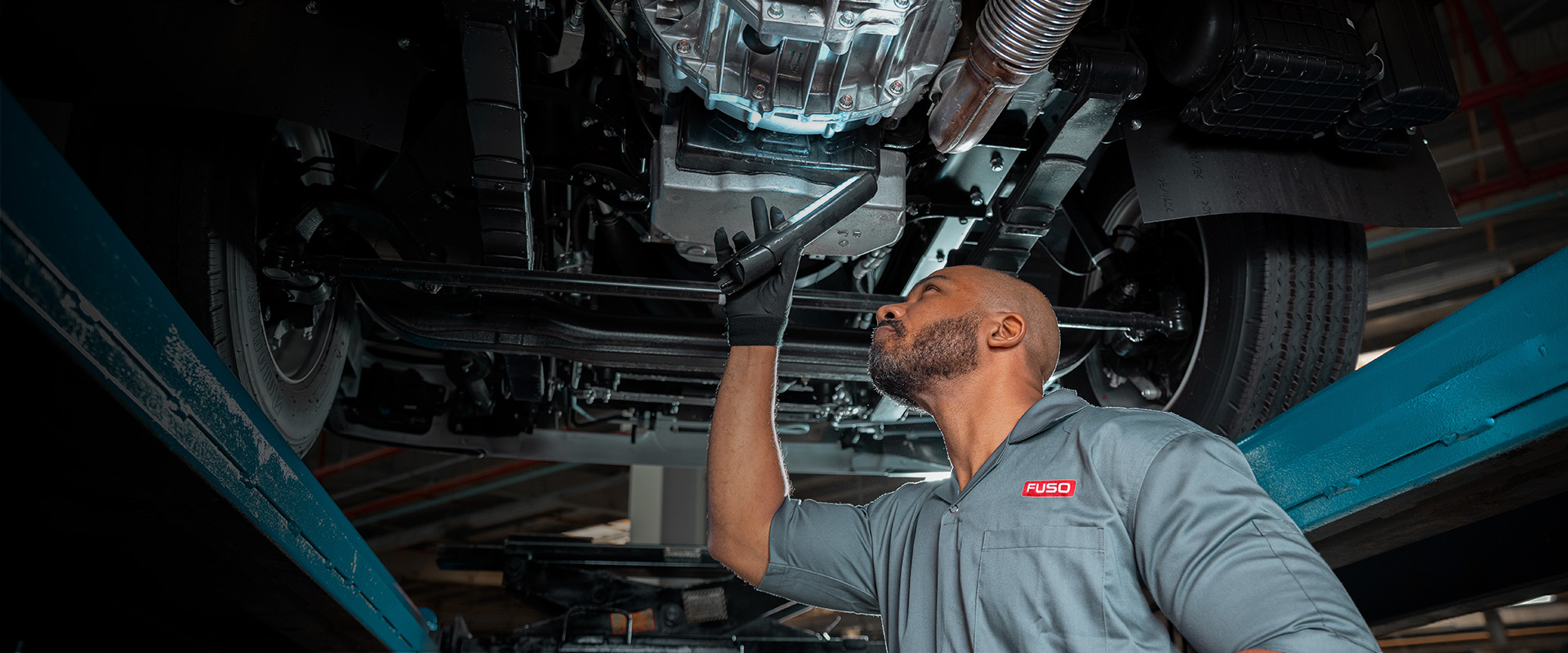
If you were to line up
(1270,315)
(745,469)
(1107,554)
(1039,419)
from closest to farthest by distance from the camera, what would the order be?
(1107,554) < (1039,419) < (745,469) < (1270,315)

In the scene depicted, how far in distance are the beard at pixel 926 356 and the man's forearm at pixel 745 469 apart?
0.21 metres

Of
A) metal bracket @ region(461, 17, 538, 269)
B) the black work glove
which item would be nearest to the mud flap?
the black work glove

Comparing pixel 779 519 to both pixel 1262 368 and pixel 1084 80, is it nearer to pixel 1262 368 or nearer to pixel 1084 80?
pixel 1084 80

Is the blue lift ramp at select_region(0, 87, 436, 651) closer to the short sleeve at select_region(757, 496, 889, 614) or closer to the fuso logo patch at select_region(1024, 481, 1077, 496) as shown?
the short sleeve at select_region(757, 496, 889, 614)

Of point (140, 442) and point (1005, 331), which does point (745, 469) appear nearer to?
point (1005, 331)

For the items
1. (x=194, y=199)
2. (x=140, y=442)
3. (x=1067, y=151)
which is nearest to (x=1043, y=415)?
(x=1067, y=151)

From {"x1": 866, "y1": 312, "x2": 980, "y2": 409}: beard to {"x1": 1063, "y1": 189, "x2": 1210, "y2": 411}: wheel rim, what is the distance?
0.87m

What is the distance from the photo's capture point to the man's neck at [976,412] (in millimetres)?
1479

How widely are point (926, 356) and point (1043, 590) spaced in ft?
1.43

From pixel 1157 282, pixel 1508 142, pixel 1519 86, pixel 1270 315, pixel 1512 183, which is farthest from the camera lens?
pixel 1512 183

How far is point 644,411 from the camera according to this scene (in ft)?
10.2

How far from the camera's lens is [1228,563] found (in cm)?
105

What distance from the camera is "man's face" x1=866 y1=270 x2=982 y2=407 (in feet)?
4.98

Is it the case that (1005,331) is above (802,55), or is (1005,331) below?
below
